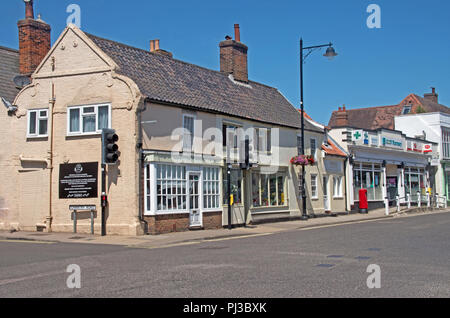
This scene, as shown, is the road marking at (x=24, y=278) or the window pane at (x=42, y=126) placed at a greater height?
the window pane at (x=42, y=126)

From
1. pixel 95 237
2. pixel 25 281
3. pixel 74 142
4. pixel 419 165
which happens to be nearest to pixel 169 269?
pixel 25 281

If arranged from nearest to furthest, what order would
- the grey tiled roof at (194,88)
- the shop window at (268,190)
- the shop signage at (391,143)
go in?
the grey tiled roof at (194,88) → the shop window at (268,190) → the shop signage at (391,143)

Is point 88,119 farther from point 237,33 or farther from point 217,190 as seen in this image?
point 237,33

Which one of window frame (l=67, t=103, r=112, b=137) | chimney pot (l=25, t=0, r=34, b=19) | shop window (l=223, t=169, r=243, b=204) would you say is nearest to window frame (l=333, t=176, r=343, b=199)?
shop window (l=223, t=169, r=243, b=204)

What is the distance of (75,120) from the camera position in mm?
21969

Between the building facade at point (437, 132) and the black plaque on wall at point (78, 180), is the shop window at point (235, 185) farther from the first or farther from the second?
the building facade at point (437, 132)

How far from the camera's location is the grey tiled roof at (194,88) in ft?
73.6

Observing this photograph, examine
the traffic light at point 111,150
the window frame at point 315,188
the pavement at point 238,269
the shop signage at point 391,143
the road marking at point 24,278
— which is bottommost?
the road marking at point 24,278

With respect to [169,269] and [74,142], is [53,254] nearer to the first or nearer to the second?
[169,269]

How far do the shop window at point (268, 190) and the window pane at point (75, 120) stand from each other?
29.5 ft

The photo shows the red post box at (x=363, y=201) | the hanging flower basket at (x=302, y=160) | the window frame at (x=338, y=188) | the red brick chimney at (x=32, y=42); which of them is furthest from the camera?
the red post box at (x=363, y=201)

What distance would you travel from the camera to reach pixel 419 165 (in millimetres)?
44906

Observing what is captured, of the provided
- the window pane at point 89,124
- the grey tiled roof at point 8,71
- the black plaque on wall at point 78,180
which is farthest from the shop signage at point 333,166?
the grey tiled roof at point 8,71
